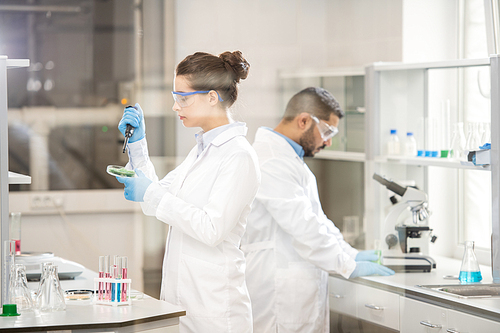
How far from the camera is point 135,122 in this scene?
1863 mm

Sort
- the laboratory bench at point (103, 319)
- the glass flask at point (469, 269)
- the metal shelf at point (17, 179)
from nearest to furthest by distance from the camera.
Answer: the laboratory bench at point (103, 319), the metal shelf at point (17, 179), the glass flask at point (469, 269)

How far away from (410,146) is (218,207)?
127 cm

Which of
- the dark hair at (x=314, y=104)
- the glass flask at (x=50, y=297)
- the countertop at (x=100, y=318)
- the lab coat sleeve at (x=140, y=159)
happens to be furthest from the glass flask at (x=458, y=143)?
the glass flask at (x=50, y=297)

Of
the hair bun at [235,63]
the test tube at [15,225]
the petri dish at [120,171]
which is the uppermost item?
the hair bun at [235,63]

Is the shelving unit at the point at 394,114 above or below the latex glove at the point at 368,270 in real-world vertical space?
above

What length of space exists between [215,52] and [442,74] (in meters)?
1.15

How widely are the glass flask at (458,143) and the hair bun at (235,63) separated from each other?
106 cm

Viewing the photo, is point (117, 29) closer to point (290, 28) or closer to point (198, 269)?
point (290, 28)

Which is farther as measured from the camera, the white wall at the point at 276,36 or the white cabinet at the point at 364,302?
the white cabinet at the point at 364,302

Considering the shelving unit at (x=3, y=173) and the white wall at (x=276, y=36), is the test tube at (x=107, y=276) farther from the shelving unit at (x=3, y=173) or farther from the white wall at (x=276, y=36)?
the white wall at (x=276, y=36)

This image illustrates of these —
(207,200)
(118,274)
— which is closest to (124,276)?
(118,274)

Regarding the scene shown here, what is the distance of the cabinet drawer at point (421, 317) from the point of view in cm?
209

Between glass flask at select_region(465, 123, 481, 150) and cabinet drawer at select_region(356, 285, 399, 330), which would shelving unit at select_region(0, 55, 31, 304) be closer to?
cabinet drawer at select_region(356, 285, 399, 330)

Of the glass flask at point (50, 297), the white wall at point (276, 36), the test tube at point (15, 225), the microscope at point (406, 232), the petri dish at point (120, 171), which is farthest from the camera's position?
the microscope at point (406, 232)
